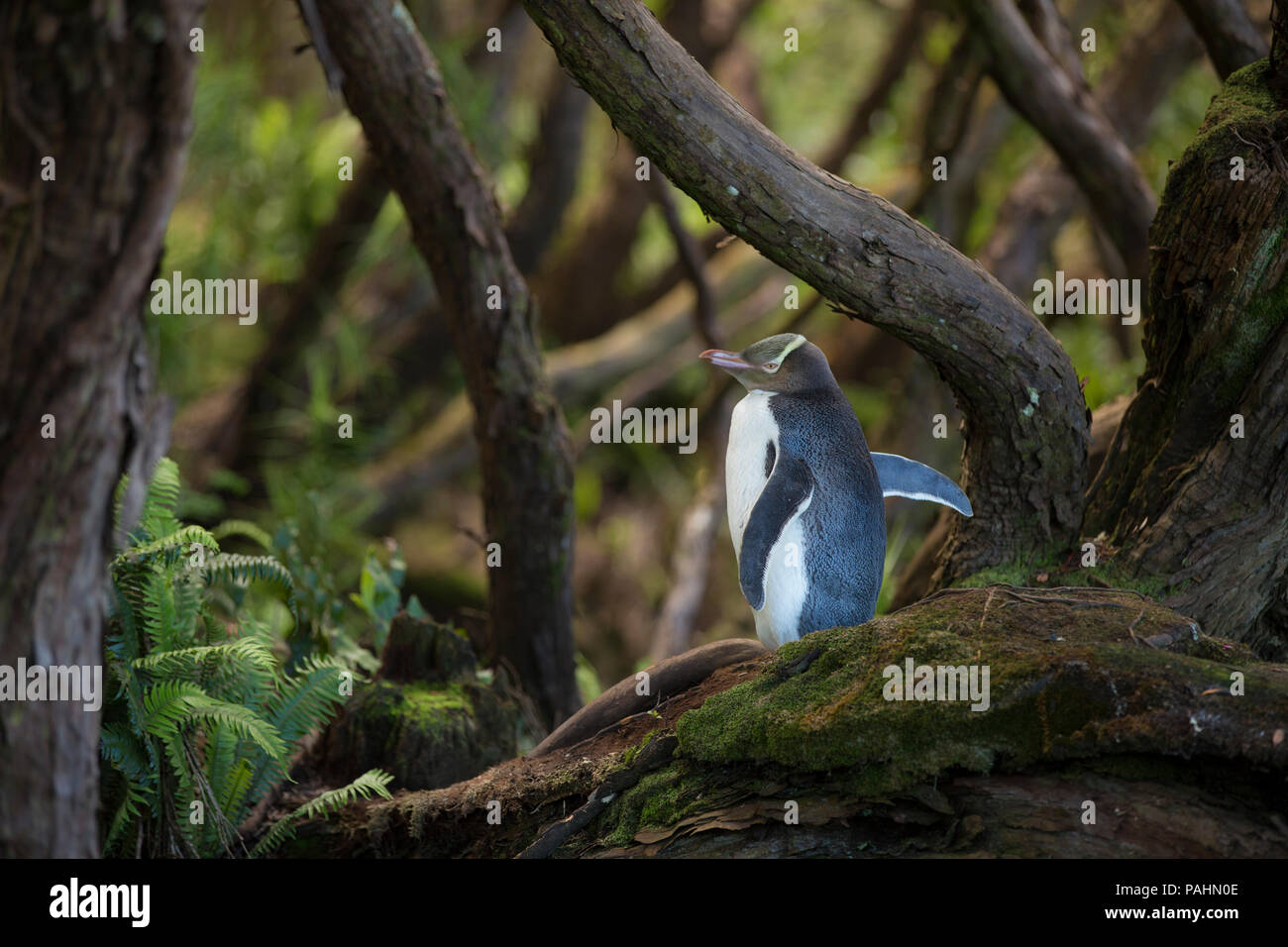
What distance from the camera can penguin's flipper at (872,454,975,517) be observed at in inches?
168

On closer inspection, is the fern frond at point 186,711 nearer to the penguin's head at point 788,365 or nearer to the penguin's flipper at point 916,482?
the penguin's head at point 788,365

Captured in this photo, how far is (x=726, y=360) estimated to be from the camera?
4.12 meters

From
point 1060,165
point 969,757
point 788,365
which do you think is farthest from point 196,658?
point 1060,165

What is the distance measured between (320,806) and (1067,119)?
5.12 m

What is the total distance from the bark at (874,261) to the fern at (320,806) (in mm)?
2328

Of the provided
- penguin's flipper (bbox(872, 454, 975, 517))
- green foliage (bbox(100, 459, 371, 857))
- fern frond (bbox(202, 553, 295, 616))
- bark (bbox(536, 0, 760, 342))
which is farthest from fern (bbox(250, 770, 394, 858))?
bark (bbox(536, 0, 760, 342))

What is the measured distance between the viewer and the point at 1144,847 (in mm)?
2873

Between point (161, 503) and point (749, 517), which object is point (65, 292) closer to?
point (161, 503)

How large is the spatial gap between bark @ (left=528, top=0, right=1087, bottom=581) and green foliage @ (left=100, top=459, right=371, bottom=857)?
7.03 feet

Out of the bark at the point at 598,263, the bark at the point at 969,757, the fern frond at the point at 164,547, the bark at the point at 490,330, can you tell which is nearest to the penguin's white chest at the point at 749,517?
the bark at the point at 969,757

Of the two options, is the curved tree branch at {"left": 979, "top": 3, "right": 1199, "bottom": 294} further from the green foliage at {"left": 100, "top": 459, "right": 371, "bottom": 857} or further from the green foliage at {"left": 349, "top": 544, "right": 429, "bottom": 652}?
the green foliage at {"left": 100, "top": 459, "right": 371, "bottom": 857}
